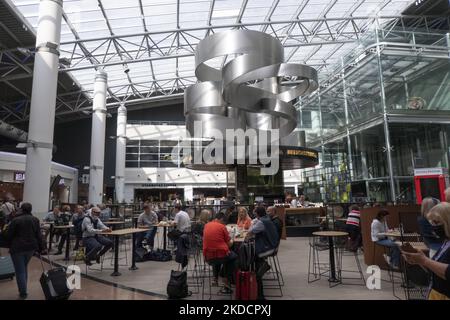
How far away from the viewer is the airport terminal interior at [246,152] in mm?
5684

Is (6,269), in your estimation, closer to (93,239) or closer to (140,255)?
(93,239)

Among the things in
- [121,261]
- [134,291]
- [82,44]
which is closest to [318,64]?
[82,44]

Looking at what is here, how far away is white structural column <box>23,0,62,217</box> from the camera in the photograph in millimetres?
13391

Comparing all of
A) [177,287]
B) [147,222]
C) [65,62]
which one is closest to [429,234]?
[177,287]

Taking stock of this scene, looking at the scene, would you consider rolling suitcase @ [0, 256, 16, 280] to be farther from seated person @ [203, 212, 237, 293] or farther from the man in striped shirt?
the man in striped shirt

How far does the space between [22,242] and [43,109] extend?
9.93 metres

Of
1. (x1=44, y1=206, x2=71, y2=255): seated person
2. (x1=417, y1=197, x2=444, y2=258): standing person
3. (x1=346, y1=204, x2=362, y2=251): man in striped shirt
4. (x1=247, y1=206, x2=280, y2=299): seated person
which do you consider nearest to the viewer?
(x1=417, y1=197, x2=444, y2=258): standing person

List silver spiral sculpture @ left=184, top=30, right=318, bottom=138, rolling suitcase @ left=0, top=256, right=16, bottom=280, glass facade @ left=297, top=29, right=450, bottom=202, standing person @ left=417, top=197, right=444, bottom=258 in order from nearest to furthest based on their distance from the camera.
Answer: standing person @ left=417, top=197, right=444, bottom=258 → rolling suitcase @ left=0, top=256, right=16, bottom=280 → silver spiral sculpture @ left=184, top=30, right=318, bottom=138 → glass facade @ left=297, top=29, right=450, bottom=202

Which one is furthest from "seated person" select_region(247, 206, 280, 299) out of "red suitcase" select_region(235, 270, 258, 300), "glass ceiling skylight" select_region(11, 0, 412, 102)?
"glass ceiling skylight" select_region(11, 0, 412, 102)

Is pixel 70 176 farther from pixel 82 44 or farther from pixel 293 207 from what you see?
pixel 293 207

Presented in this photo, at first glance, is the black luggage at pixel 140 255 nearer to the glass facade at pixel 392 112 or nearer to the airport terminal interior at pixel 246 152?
the airport terminal interior at pixel 246 152

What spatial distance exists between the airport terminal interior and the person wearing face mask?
12 mm

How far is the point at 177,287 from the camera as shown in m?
5.40

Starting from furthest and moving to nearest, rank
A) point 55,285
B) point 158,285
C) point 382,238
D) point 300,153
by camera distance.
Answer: point 300,153 < point 382,238 < point 158,285 < point 55,285
